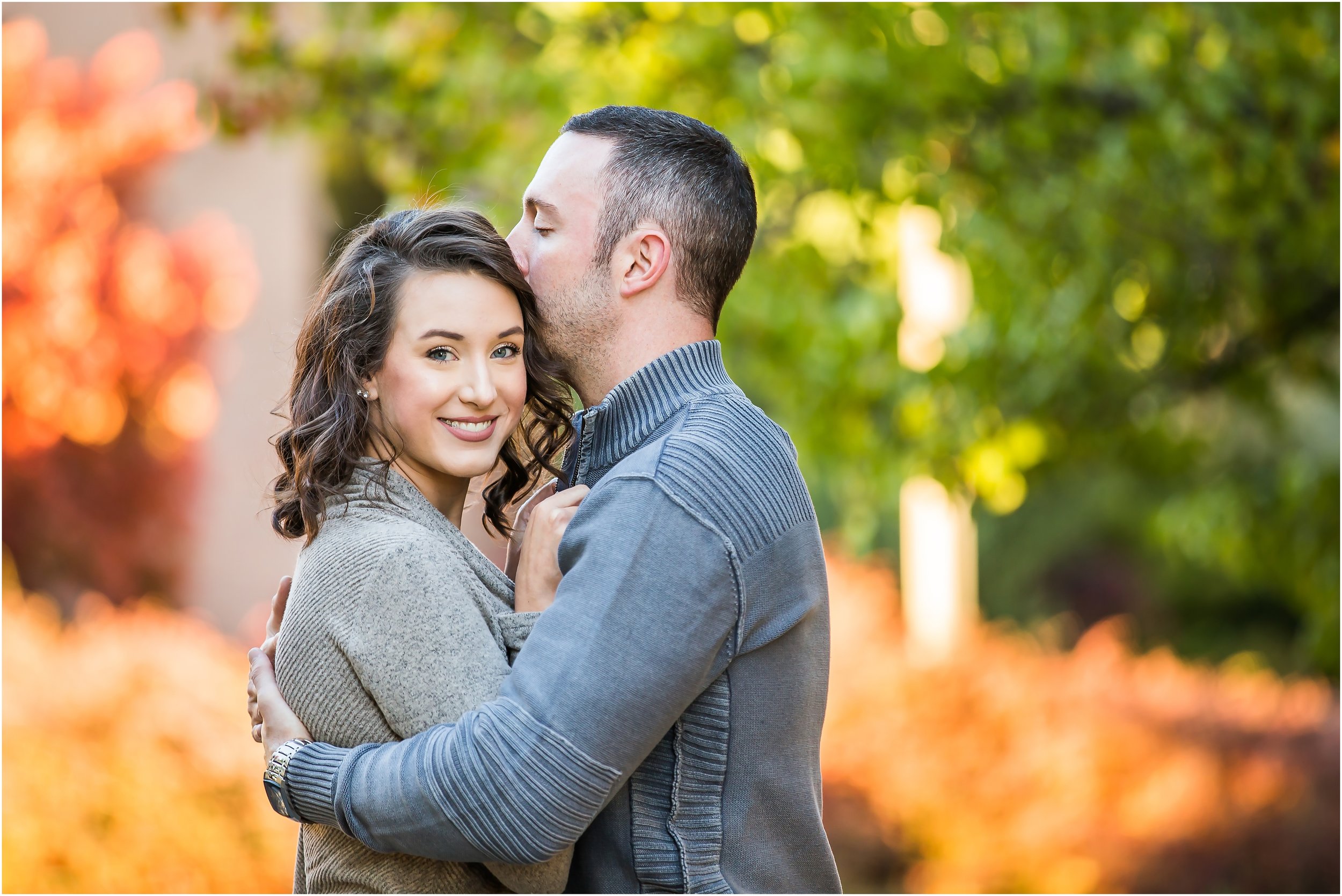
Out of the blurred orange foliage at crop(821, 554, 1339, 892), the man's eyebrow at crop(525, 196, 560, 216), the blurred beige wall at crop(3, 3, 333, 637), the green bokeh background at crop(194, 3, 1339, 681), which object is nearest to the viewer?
the man's eyebrow at crop(525, 196, 560, 216)

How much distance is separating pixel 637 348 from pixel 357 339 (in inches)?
17.8

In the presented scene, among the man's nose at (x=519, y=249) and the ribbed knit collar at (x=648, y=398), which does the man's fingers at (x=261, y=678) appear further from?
the man's nose at (x=519, y=249)

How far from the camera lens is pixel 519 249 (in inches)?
83.1

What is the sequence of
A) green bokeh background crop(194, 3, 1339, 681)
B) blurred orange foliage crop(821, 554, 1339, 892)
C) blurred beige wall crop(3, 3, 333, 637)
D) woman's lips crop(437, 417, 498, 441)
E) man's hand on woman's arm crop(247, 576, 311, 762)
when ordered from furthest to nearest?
1. blurred beige wall crop(3, 3, 333, 637)
2. blurred orange foliage crop(821, 554, 1339, 892)
3. green bokeh background crop(194, 3, 1339, 681)
4. woman's lips crop(437, 417, 498, 441)
5. man's hand on woman's arm crop(247, 576, 311, 762)

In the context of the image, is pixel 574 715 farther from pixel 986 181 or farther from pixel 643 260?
pixel 986 181

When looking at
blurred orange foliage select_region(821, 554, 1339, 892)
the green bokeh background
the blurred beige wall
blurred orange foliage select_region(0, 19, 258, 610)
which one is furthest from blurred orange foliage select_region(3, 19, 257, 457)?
blurred orange foliage select_region(821, 554, 1339, 892)

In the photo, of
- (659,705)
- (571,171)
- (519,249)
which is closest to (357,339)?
(519,249)

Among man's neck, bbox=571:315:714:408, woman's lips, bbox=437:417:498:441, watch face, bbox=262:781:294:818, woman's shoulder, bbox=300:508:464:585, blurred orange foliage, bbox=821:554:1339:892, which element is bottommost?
blurred orange foliage, bbox=821:554:1339:892

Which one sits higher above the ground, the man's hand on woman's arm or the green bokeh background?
the green bokeh background

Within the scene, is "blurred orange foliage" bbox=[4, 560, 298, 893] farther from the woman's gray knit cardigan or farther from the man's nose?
the man's nose

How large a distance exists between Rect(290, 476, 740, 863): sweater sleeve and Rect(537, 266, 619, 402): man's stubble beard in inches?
16.6

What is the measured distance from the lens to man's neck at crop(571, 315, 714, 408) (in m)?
2.04

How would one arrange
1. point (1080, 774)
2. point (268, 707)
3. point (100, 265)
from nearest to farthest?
point (268, 707)
point (1080, 774)
point (100, 265)

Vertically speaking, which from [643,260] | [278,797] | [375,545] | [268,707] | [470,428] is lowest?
[278,797]
